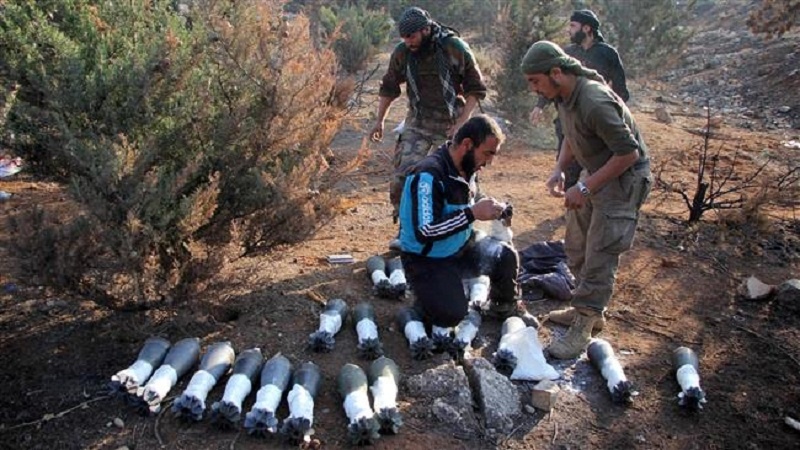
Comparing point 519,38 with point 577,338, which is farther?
point 519,38

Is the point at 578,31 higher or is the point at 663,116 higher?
the point at 578,31

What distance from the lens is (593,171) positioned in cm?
372

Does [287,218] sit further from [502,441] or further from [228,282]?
[502,441]

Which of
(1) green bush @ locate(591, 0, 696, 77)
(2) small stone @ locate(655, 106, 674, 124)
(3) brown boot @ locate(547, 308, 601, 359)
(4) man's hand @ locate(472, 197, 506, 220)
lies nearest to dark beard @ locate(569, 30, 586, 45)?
(3) brown boot @ locate(547, 308, 601, 359)

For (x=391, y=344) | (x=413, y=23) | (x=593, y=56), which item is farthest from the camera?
(x=593, y=56)

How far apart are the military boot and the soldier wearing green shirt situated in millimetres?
279

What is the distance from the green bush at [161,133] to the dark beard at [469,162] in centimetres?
96

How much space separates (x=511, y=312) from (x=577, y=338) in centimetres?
47

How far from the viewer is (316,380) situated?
3.38 meters

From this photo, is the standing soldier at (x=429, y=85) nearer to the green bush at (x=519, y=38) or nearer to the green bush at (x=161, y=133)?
the green bush at (x=161, y=133)

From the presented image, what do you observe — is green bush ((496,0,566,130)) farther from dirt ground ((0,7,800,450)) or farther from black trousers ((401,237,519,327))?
black trousers ((401,237,519,327))

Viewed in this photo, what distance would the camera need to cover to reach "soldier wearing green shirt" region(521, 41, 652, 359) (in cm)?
347

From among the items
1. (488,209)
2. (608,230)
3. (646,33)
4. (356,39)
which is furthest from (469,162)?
(646,33)

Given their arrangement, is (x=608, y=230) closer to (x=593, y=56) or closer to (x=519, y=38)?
(x=593, y=56)
